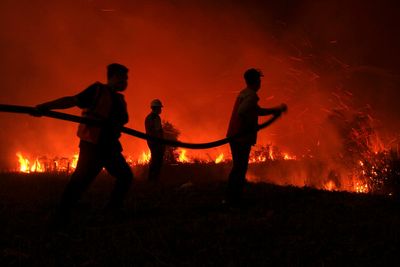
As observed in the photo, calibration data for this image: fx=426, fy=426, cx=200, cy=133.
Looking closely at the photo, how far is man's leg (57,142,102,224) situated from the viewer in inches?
197

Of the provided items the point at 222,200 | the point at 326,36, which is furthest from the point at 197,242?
the point at 326,36

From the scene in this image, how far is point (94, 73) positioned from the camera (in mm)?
24797

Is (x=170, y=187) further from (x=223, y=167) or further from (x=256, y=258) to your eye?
(x=223, y=167)

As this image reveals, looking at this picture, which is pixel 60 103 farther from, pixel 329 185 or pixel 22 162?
pixel 22 162

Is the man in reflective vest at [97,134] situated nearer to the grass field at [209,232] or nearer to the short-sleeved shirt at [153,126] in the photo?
the grass field at [209,232]

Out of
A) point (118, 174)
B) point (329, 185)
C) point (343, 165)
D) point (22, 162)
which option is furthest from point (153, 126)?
point (22, 162)

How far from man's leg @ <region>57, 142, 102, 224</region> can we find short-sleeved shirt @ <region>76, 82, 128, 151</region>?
18cm

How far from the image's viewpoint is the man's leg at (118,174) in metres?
5.45

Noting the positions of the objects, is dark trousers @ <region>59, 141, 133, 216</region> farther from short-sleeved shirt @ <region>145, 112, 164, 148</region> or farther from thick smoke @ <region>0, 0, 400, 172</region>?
thick smoke @ <region>0, 0, 400, 172</region>

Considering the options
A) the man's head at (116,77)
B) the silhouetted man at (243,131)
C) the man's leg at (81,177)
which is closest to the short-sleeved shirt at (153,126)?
the silhouetted man at (243,131)

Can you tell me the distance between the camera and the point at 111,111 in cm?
524

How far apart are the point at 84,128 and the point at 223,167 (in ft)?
31.0

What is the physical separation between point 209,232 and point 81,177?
1640 mm

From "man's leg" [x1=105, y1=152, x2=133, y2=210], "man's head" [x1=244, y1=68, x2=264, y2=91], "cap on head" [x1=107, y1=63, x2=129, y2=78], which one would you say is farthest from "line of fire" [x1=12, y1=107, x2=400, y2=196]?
"cap on head" [x1=107, y1=63, x2=129, y2=78]
